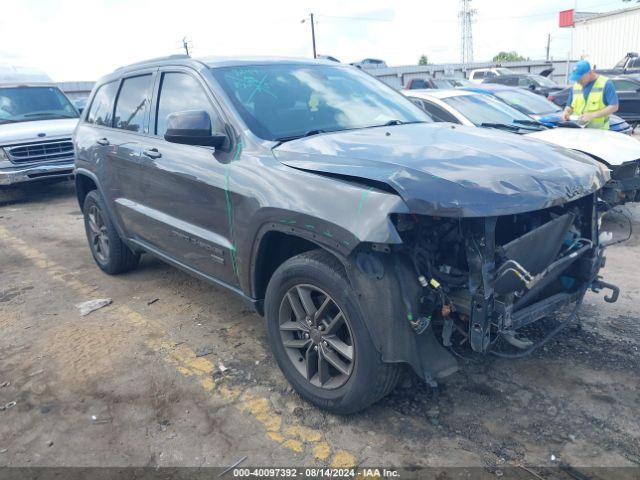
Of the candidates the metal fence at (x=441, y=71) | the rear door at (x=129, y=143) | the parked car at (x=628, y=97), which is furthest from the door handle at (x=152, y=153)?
the metal fence at (x=441, y=71)

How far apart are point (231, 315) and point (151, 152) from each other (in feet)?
4.59

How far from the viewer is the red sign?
28328 mm

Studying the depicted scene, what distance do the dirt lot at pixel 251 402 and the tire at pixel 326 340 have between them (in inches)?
7.0

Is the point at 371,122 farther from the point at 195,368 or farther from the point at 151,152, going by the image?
the point at 195,368

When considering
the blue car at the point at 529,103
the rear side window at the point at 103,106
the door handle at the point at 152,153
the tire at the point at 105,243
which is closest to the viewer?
the door handle at the point at 152,153

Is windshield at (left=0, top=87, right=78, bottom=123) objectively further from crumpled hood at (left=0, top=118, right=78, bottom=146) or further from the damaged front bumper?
the damaged front bumper

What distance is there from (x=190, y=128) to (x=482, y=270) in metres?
1.81

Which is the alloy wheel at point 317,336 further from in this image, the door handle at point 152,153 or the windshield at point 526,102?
the windshield at point 526,102

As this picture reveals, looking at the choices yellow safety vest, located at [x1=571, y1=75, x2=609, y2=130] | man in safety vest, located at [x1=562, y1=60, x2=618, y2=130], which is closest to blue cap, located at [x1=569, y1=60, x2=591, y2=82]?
man in safety vest, located at [x1=562, y1=60, x2=618, y2=130]

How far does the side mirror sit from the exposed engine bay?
134cm

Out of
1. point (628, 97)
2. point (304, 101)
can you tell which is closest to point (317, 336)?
point (304, 101)

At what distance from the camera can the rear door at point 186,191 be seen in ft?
11.2

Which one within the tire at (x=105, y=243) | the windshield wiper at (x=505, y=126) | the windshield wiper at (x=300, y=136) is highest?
the windshield wiper at (x=300, y=136)

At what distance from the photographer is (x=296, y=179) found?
2.86 m
